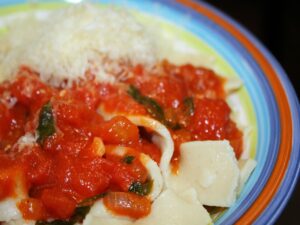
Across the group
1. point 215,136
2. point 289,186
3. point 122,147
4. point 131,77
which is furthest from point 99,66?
point 289,186

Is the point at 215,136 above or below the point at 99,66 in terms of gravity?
below

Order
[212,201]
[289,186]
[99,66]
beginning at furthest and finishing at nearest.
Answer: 1. [99,66]
2. [212,201]
3. [289,186]

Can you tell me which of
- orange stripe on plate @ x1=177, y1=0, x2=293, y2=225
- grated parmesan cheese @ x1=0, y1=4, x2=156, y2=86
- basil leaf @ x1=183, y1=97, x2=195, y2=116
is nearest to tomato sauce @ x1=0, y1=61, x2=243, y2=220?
basil leaf @ x1=183, y1=97, x2=195, y2=116

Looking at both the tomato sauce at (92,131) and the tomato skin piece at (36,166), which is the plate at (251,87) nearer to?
the tomato sauce at (92,131)

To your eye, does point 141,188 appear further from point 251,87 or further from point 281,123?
point 251,87

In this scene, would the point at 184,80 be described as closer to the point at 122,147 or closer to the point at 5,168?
the point at 122,147

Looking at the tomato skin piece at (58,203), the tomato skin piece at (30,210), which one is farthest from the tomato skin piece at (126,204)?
the tomato skin piece at (30,210)

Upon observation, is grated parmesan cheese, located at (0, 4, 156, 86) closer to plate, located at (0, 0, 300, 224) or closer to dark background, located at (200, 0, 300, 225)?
plate, located at (0, 0, 300, 224)
